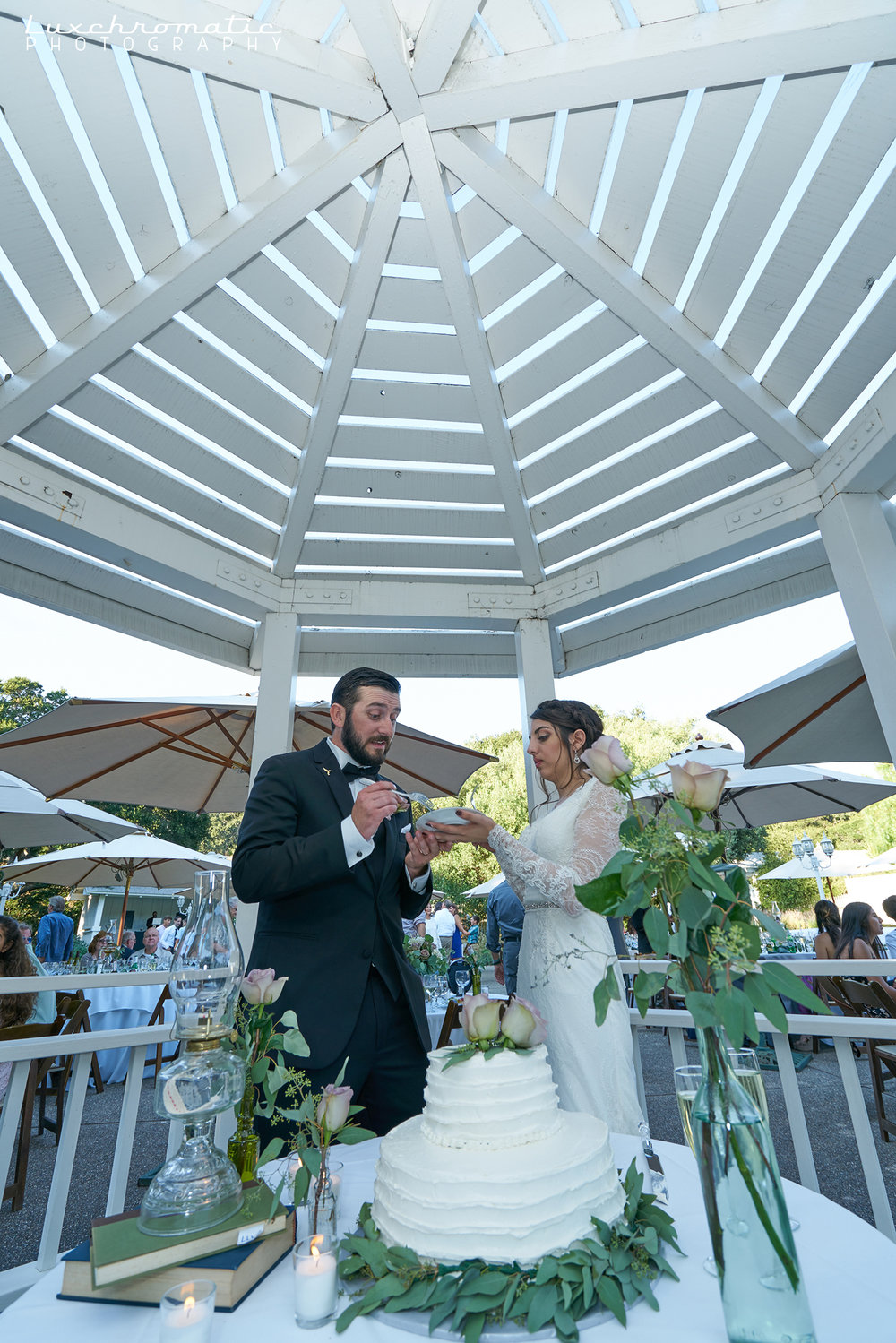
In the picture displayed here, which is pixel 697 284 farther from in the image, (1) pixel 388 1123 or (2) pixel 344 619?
(1) pixel 388 1123

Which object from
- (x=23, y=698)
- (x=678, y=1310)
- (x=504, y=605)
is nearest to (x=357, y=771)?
(x=678, y=1310)

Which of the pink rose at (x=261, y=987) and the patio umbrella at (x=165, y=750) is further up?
the patio umbrella at (x=165, y=750)

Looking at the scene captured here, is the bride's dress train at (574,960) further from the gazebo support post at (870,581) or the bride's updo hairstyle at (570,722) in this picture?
the gazebo support post at (870,581)

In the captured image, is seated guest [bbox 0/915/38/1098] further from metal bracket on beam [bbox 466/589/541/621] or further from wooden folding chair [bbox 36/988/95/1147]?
metal bracket on beam [bbox 466/589/541/621]

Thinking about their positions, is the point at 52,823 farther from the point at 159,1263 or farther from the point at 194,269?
the point at 159,1263

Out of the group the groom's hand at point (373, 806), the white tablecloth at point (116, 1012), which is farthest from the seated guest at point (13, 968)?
the groom's hand at point (373, 806)

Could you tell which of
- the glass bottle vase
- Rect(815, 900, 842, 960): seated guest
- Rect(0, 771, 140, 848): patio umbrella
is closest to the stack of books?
the glass bottle vase

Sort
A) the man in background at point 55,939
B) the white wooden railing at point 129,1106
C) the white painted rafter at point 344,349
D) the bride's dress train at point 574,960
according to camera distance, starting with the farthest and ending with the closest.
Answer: the man in background at point 55,939 < the white painted rafter at point 344,349 < the bride's dress train at point 574,960 < the white wooden railing at point 129,1106

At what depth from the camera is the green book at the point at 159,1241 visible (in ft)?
2.67

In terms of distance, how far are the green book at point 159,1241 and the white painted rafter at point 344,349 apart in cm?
369

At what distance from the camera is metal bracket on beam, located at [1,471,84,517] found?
3412mm

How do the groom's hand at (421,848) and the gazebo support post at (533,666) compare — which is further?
the gazebo support post at (533,666)

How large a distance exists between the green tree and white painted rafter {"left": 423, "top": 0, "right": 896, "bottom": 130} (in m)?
19.8

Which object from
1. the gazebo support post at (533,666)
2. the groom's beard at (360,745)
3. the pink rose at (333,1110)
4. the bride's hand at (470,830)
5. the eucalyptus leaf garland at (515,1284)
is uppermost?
the gazebo support post at (533,666)
